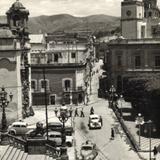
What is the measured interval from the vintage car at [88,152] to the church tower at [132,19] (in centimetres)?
3925

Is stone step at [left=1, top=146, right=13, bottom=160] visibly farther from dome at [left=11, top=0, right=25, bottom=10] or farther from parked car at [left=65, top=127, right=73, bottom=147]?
dome at [left=11, top=0, right=25, bottom=10]

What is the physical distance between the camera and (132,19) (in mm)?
72312

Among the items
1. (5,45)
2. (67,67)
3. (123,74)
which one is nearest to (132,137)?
(5,45)

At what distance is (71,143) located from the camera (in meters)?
37.0

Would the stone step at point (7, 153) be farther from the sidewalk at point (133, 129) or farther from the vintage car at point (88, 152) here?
the sidewalk at point (133, 129)

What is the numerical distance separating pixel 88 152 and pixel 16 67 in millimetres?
15204

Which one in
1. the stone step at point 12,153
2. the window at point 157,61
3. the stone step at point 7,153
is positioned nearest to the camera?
the stone step at point 7,153

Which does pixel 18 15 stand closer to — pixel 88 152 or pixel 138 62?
pixel 138 62

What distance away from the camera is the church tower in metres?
71.3

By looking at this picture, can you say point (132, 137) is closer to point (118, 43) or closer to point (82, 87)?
point (82, 87)

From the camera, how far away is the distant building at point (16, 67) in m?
45.8

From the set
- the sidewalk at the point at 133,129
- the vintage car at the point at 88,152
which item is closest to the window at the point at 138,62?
the sidewalk at the point at 133,129

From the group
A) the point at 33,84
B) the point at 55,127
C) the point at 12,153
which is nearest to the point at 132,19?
the point at 33,84

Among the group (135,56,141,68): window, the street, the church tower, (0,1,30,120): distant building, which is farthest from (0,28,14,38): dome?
the church tower
